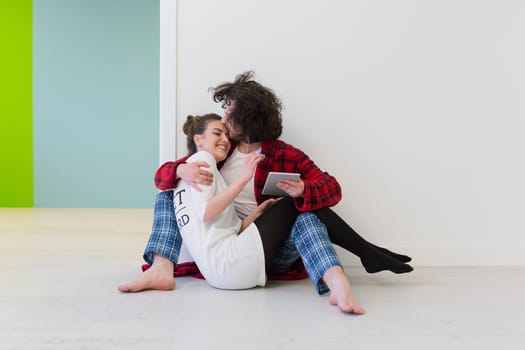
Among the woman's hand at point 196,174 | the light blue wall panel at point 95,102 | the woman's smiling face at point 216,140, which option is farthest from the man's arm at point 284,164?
the light blue wall panel at point 95,102

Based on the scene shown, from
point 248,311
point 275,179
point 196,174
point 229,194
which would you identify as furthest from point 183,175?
point 248,311

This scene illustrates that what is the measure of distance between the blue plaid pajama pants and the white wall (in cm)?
42

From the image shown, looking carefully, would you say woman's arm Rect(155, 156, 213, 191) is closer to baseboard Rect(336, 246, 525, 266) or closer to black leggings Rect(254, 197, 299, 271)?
black leggings Rect(254, 197, 299, 271)

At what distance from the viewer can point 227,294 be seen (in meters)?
1.75

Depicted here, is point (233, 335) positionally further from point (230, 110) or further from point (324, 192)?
point (230, 110)

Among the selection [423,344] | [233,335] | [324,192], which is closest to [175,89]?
[324,192]

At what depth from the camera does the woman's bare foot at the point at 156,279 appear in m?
1.74

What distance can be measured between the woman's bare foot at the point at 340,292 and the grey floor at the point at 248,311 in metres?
0.03

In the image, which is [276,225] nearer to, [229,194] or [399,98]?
[229,194]

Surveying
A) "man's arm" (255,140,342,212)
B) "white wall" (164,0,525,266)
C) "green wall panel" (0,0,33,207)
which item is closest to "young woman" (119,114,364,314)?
"man's arm" (255,140,342,212)

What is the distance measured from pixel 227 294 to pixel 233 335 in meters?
0.44

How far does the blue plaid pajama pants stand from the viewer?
1.71m

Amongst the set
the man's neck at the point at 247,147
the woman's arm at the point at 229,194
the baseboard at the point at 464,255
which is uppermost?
the man's neck at the point at 247,147

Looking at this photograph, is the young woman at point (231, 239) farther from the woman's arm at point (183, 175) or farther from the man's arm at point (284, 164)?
the man's arm at point (284, 164)
